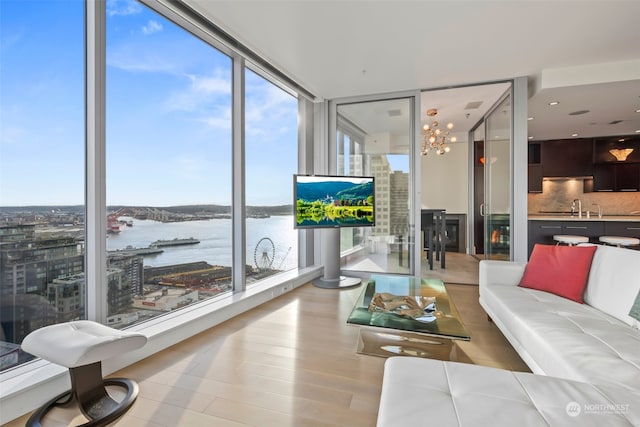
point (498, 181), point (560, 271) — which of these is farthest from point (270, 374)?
point (498, 181)

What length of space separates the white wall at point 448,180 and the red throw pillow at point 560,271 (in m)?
4.78

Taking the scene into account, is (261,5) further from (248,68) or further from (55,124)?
(55,124)

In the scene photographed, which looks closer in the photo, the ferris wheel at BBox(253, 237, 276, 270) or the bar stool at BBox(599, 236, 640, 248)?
the ferris wheel at BBox(253, 237, 276, 270)

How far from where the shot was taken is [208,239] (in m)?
3.05

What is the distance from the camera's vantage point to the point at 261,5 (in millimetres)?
2564

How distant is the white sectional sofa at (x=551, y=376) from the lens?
39.6 inches

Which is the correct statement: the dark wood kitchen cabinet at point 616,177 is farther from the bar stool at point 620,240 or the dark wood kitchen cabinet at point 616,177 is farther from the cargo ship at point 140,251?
the cargo ship at point 140,251

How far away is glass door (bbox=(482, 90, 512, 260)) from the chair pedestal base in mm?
4274

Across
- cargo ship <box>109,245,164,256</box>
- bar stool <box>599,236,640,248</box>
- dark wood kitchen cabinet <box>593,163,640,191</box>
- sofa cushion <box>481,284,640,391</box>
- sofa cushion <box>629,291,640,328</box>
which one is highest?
dark wood kitchen cabinet <box>593,163,640,191</box>

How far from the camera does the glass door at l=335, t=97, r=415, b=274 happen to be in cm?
452

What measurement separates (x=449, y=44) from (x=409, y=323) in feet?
9.04

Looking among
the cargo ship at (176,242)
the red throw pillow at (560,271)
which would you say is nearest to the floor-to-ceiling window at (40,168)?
the cargo ship at (176,242)

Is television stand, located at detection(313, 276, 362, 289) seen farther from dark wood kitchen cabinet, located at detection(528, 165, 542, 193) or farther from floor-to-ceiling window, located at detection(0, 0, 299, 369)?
dark wood kitchen cabinet, located at detection(528, 165, 542, 193)

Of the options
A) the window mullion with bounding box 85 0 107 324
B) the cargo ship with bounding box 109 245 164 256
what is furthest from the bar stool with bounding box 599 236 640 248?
the window mullion with bounding box 85 0 107 324
